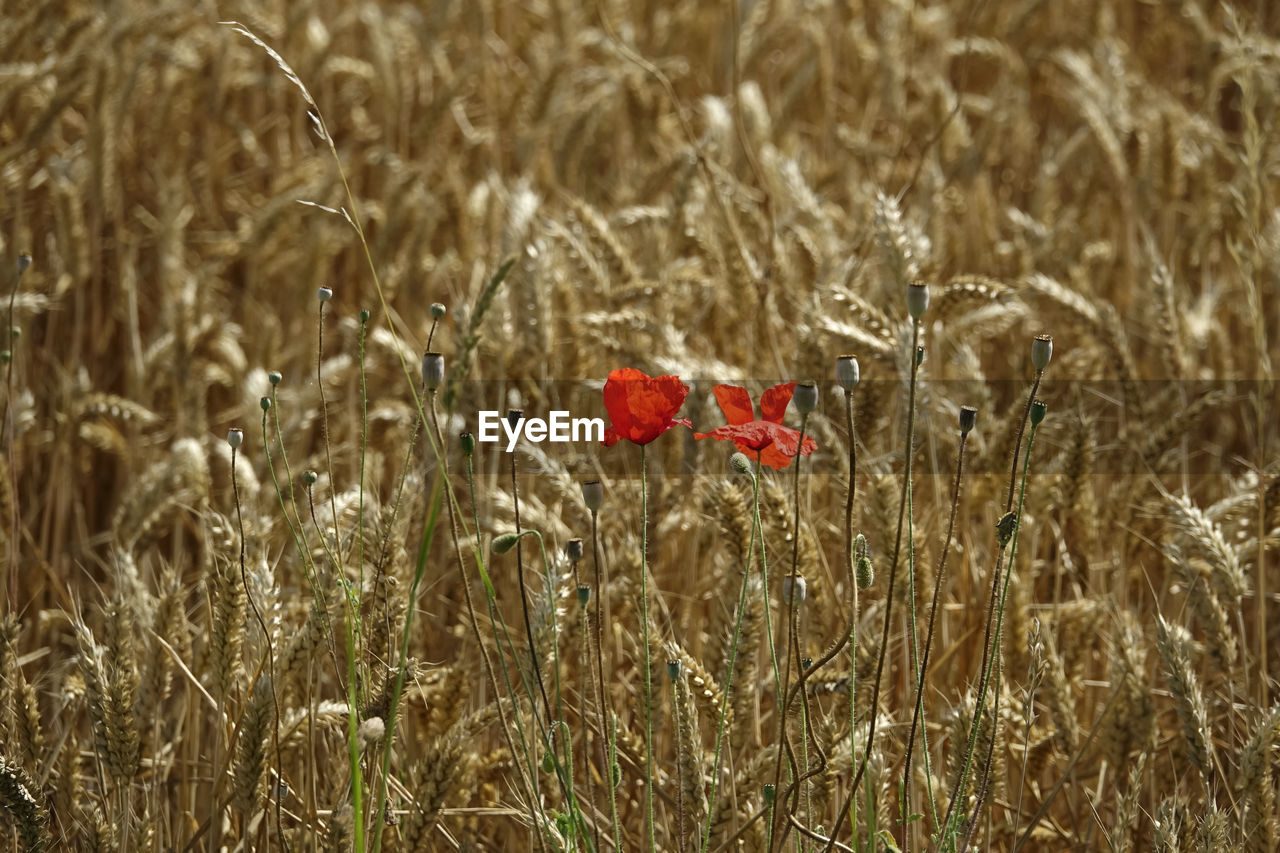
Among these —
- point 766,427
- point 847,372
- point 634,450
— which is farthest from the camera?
point 634,450

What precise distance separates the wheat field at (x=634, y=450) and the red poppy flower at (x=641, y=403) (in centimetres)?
7

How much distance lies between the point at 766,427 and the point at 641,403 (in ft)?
0.32

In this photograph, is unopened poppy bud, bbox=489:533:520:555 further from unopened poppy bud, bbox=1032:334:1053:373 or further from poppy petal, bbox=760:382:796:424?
unopened poppy bud, bbox=1032:334:1053:373

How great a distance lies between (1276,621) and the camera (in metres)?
1.86

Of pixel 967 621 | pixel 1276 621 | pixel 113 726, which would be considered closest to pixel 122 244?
pixel 113 726

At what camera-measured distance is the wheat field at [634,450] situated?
111 centimetres

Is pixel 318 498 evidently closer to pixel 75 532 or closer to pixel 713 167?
pixel 713 167

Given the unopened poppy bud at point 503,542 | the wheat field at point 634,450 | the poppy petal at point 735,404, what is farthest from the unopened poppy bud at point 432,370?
the poppy petal at point 735,404

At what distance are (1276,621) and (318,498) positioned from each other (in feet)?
4.85

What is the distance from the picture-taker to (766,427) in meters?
0.88

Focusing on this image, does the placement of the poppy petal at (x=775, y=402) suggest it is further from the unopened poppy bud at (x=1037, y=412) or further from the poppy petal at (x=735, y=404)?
the unopened poppy bud at (x=1037, y=412)

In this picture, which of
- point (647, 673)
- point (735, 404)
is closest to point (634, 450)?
point (735, 404)

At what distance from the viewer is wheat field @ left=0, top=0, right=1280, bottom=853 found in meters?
1.11

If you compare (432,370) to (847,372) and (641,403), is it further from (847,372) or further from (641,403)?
(847,372)
